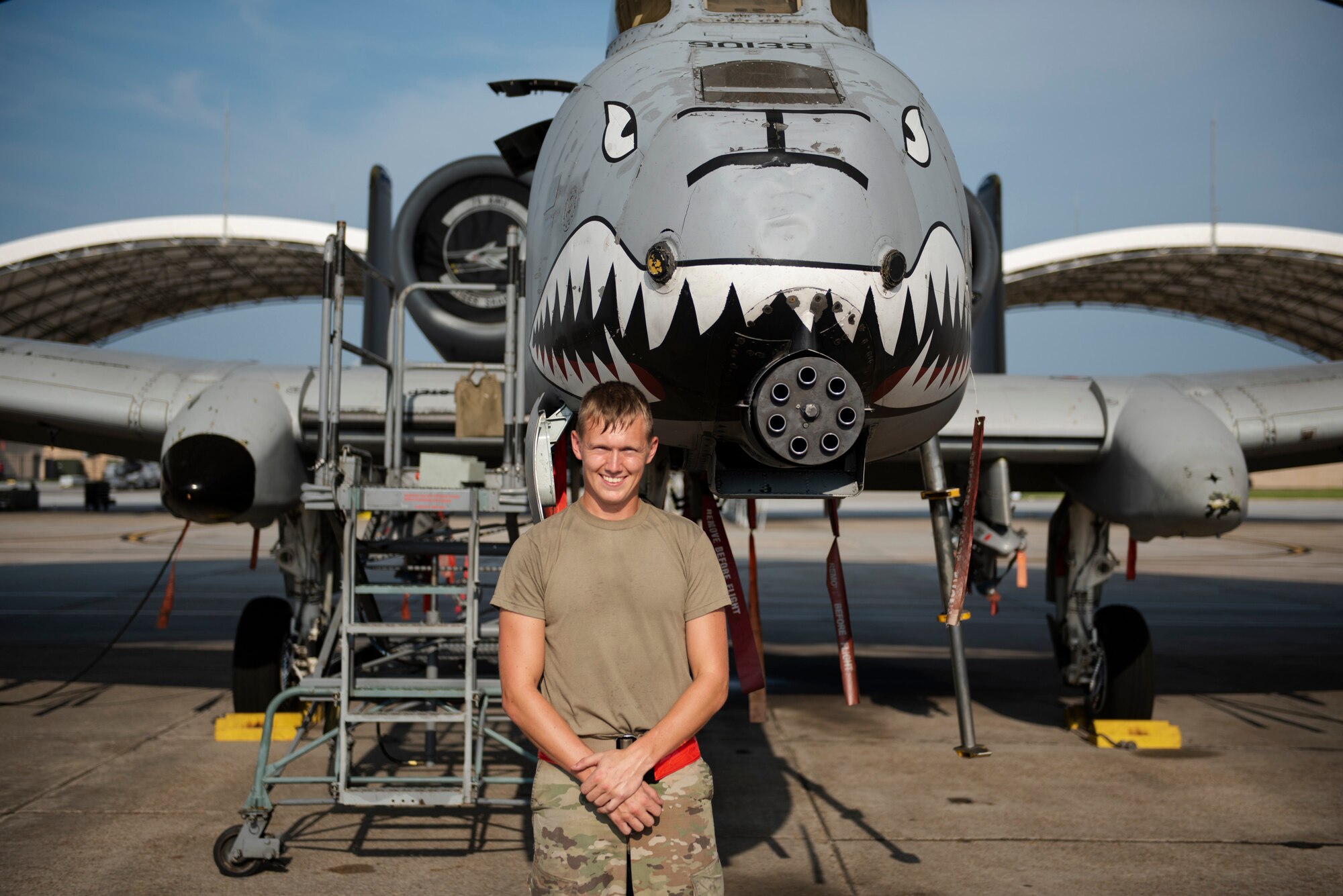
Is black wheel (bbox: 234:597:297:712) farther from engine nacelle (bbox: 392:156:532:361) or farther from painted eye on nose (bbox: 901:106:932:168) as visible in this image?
painted eye on nose (bbox: 901:106:932:168)

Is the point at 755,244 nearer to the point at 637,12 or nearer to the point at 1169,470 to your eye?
the point at 637,12

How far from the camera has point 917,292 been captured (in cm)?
307

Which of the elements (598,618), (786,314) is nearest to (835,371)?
(786,314)

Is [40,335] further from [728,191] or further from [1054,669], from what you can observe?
[728,191]

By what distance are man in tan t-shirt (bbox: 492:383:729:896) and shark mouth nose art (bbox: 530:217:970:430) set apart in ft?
1.30

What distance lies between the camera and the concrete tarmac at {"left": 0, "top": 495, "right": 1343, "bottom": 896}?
16.0 feet

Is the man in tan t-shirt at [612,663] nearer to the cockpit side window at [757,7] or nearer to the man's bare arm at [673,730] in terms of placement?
the man's bare arm at [673,730]

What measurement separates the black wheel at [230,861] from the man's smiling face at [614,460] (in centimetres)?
328

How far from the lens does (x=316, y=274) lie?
38219 millimetres

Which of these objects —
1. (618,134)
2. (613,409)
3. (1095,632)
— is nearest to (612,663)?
(613,409)

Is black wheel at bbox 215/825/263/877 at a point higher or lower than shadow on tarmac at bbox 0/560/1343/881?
higher

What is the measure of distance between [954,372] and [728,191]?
990mm

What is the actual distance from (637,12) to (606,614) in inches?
110

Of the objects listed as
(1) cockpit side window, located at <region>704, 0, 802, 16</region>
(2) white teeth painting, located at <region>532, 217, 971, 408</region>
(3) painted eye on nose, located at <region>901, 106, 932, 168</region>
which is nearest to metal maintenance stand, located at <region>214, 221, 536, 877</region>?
(1) cockpit side window, located at <region>704, 0, 802, 16</region>
